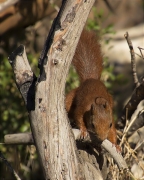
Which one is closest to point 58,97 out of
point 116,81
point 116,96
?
point 116,81

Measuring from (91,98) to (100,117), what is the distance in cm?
30

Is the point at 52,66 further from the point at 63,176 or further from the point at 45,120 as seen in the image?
the point at 63,176

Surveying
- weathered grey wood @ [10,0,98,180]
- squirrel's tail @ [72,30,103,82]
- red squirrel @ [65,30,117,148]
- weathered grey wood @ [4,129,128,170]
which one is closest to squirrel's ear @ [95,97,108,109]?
red squirrel @ [65,30,117,148]

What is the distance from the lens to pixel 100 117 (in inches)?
138

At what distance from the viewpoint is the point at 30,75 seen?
266cm

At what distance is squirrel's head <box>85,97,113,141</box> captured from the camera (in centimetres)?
345

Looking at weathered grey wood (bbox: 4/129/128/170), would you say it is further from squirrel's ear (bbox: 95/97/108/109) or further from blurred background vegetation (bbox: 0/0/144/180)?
blurred background vegetation (bbox: 0/0/144/180)

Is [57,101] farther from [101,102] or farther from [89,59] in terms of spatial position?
[89,59]

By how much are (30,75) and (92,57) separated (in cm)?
137

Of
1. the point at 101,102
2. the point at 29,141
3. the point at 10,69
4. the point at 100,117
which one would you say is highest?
the point at 10,69

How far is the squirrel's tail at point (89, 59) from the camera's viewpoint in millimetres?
3846

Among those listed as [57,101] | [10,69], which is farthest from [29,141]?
[10,69]

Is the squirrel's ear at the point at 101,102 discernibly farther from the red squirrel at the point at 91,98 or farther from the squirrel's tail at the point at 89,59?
the squirrel's tail at the point at 89,59

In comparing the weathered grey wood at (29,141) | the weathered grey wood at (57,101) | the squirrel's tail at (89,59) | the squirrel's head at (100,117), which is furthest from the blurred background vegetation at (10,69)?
the weathered grey wood at (57,101)
